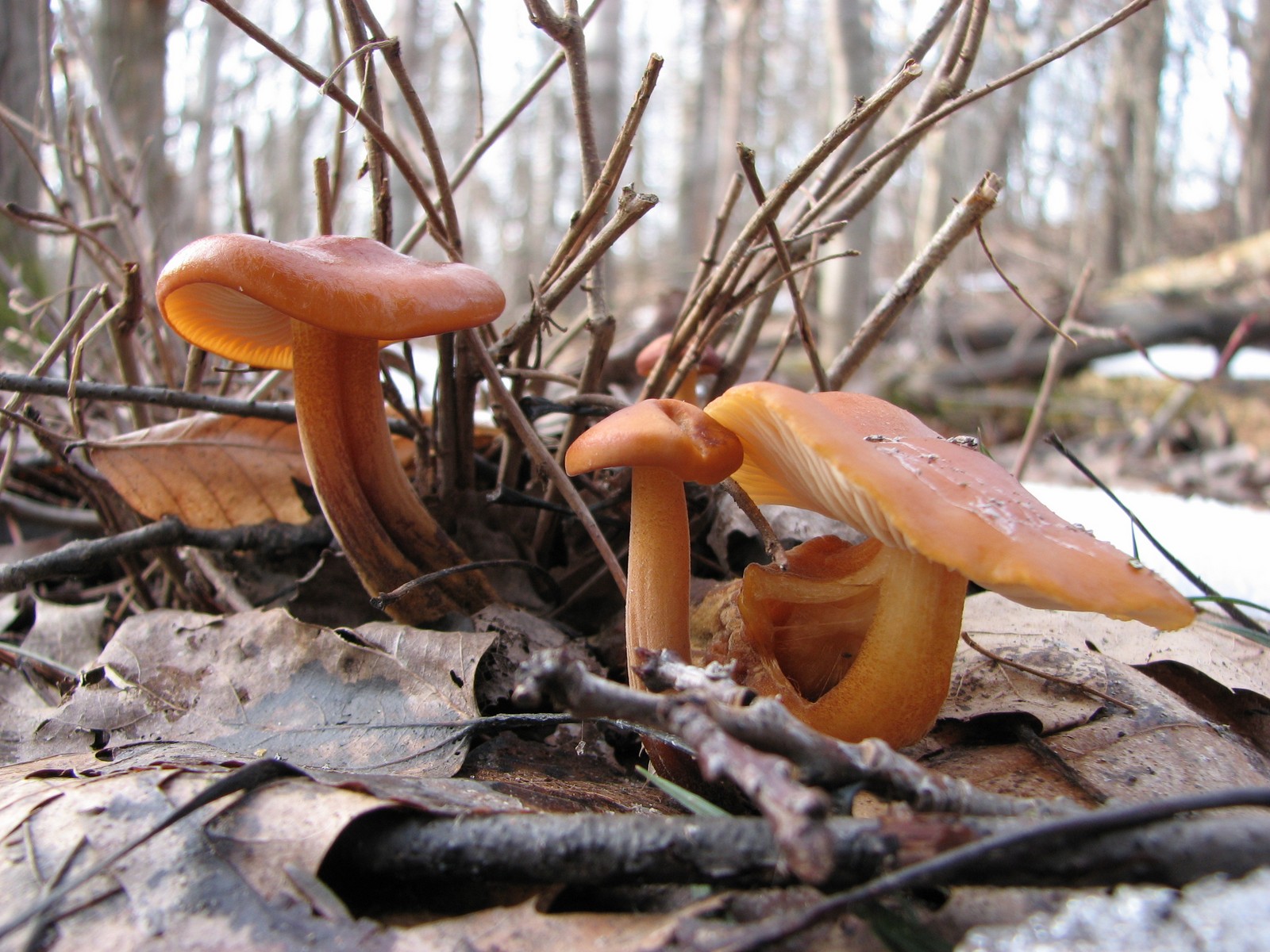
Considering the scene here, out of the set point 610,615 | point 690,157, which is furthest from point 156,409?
point 690,157

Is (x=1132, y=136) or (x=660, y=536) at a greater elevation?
(x=1132, y=136)

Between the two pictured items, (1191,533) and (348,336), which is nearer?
(348,336)

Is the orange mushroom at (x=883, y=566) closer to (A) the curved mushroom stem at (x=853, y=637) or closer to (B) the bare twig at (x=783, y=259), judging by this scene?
(A) the curved mushroom stem at (x=853, y=637)

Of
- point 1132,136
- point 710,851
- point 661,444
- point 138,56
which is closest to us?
point 710,851

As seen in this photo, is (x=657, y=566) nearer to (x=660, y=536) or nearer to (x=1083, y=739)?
(x=660, y=536)

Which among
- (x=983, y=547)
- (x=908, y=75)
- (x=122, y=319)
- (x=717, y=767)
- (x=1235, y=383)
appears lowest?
(x=1235, y=383)

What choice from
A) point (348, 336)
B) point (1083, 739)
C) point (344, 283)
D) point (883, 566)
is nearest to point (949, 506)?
point (883, 566)

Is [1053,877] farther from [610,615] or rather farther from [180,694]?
[180,694]

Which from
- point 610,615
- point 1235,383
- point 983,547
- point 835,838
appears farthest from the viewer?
point 1235,383
